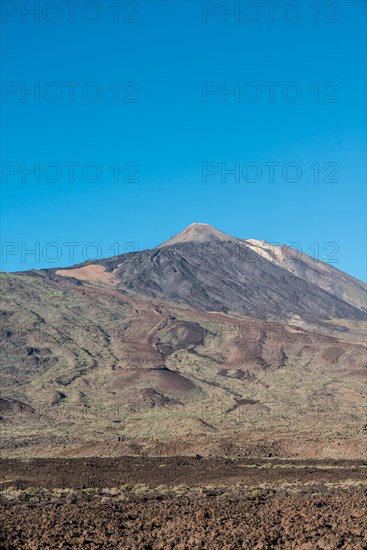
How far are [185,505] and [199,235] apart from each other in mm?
160668

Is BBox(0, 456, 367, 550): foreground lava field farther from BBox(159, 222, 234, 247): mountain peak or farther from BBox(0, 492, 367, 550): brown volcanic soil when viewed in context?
BBox(159, 222, 234, 247): mountain peak

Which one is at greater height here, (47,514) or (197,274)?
(197,274)

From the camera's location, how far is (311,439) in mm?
44469

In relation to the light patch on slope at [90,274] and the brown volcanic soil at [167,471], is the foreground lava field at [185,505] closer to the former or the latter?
the brown volcanic soil at [167,471]

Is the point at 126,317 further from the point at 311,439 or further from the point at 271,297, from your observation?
the point at 311,439

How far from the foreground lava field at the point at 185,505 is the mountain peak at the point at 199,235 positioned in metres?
141

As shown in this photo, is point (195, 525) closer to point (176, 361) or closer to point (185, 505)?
point (185, 505)

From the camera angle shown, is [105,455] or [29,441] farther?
[29,441]

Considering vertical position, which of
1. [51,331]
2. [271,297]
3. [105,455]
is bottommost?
[105,455]

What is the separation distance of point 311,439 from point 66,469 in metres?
16.6

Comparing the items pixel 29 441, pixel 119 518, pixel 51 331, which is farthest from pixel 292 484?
pixel 51 331

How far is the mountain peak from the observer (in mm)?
177500

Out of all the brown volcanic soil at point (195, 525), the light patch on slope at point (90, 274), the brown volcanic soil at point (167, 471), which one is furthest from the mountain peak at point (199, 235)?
the brown volcanic soil at point (195, 525)

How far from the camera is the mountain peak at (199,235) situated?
582 feet
